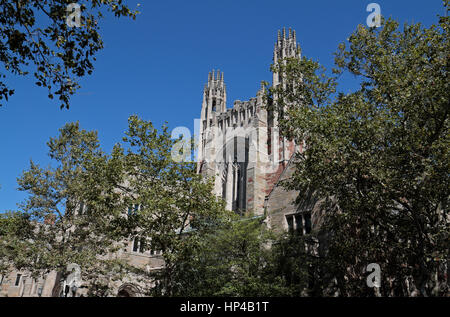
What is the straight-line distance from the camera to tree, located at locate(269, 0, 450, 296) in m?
12.8

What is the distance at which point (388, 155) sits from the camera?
13.7m

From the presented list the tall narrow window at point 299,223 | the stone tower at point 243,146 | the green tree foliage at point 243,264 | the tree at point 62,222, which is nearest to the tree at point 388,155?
the green tree foliage at point 243,264

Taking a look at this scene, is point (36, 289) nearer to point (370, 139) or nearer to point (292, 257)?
point (292, 257)

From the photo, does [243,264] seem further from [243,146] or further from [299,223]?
[243,146]

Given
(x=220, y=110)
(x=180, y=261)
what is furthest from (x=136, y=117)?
(x=220, y=110)

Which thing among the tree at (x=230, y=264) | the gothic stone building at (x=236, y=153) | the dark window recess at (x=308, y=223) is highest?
the gothic stone building at (x=236, y=153)

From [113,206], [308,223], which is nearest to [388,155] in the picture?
[308,223]

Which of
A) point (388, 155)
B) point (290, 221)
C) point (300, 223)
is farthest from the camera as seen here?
point (290, 221)

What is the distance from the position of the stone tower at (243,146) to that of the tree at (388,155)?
19812mm

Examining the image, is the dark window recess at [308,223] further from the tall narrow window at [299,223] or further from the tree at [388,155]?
the tree at [388,155]

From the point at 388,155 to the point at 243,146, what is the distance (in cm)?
3250

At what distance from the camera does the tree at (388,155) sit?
1280cm

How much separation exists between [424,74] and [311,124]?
4646 mm

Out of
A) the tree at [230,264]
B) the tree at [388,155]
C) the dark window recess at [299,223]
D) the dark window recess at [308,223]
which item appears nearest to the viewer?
the tree at [388,155]
